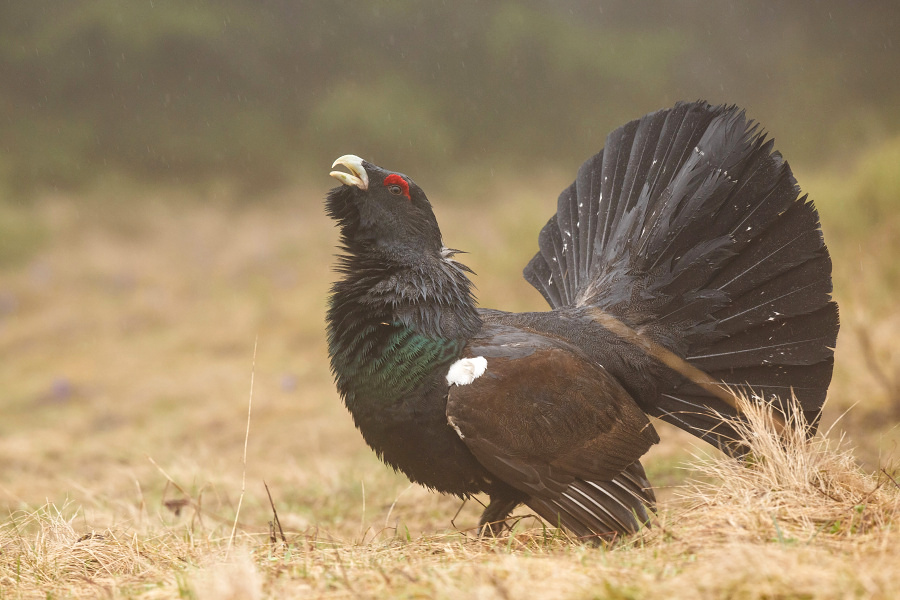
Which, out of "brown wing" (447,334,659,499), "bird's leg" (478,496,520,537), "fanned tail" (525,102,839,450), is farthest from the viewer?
"fanned tail" (525,102,839,450)

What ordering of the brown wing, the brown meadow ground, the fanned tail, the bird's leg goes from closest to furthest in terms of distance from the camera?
the brown meadow ground
the brown wing
the bird's leg
the fanned tail

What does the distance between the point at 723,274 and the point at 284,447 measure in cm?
416

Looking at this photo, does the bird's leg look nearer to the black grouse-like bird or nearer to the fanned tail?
the black grouse-like bird

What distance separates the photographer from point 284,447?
6.28 metres

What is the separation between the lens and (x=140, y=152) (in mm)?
13039

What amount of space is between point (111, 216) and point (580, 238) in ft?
35.2

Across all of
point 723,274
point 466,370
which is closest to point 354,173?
point 466,370

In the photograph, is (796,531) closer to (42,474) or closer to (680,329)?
(680,329)

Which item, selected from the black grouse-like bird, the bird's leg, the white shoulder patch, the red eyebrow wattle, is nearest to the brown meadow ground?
the bird's leg

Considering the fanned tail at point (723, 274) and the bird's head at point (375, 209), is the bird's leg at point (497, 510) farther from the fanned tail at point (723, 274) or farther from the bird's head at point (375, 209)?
the bird's head at point (375, 209)

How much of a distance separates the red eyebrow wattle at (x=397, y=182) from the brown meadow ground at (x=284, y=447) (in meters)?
0.83

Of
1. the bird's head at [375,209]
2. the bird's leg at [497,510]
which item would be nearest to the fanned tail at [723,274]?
the bird's leg at [497,510]

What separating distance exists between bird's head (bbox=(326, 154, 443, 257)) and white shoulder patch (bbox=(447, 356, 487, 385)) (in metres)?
0.52

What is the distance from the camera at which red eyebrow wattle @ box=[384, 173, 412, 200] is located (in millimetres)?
3062
